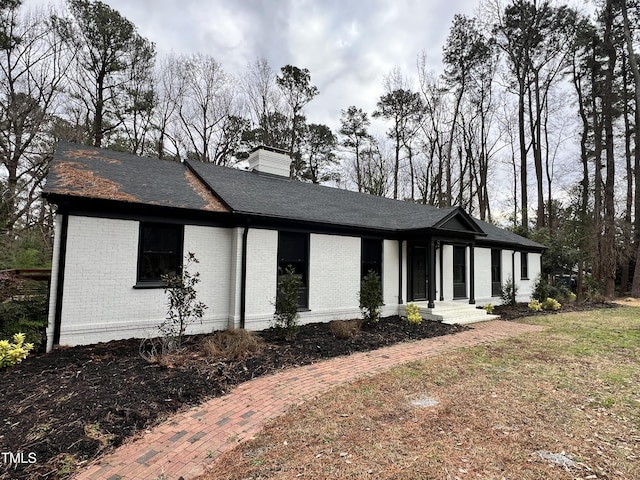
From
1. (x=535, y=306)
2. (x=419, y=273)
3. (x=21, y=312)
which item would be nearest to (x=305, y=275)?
(x=419, y=273)

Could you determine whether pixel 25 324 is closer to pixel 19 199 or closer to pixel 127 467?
pixel 127 467

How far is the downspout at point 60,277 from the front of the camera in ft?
21.0

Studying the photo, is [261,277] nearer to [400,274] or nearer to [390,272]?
[390,272]

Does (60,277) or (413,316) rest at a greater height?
(60,277)

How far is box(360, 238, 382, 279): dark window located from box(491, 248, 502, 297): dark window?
23.4 ft

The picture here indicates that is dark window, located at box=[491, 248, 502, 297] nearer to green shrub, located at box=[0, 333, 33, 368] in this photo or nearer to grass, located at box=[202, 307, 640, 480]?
grass, located at box=[202, 307, 640, 480]

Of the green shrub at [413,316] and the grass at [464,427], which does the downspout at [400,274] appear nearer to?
the green shrub at [413,316]

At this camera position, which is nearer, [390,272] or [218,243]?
[218,243]

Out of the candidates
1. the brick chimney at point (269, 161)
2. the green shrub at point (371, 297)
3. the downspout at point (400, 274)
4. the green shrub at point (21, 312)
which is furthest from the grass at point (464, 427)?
the brick chimney at point (269, 161)

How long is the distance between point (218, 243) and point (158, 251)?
1382 mm

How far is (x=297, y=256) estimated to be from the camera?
30.6ft

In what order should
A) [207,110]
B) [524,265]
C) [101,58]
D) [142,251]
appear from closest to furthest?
[142,251], [101,58], [524,265], [207,110]

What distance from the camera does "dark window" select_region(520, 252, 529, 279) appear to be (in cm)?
1664

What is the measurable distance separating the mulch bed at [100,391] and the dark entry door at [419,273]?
4.79 meters
